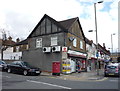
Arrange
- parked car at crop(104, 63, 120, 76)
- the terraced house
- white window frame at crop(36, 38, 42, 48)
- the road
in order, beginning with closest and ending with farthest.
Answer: the road < parked car at crop(104, 63, 120, 76) < the terraced house < white window frame at crop(36, 38, 42, 48)

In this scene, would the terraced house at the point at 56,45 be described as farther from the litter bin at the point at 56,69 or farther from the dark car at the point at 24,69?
the dark car at the point at 24,69

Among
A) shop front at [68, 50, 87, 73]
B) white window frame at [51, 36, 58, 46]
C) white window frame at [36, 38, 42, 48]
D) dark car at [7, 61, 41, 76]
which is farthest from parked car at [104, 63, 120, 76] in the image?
white window frame at [36, 38, 42, 48]

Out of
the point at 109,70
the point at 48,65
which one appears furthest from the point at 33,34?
the point at 109,70

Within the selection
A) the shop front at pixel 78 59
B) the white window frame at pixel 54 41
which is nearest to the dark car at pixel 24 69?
the white window frame at pixel 54 41

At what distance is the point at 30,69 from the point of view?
15906 mm

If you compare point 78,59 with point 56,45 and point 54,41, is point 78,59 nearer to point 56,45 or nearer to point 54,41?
point 56,45

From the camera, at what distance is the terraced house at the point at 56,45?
64.6 feet

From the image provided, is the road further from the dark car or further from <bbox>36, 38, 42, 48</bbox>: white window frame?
<bbox>36, 38, 42, 48</bbox>: white window frame

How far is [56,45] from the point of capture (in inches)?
817

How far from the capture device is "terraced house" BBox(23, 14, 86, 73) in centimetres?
1969

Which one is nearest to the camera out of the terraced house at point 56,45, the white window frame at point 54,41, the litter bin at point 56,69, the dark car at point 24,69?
the dark car at point 24,69

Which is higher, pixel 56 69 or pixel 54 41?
pixel 54 41

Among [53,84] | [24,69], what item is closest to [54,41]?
[24,69]

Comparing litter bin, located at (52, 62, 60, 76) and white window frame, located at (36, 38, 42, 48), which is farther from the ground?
white window frame, located at (36, 38, 42, 48)
